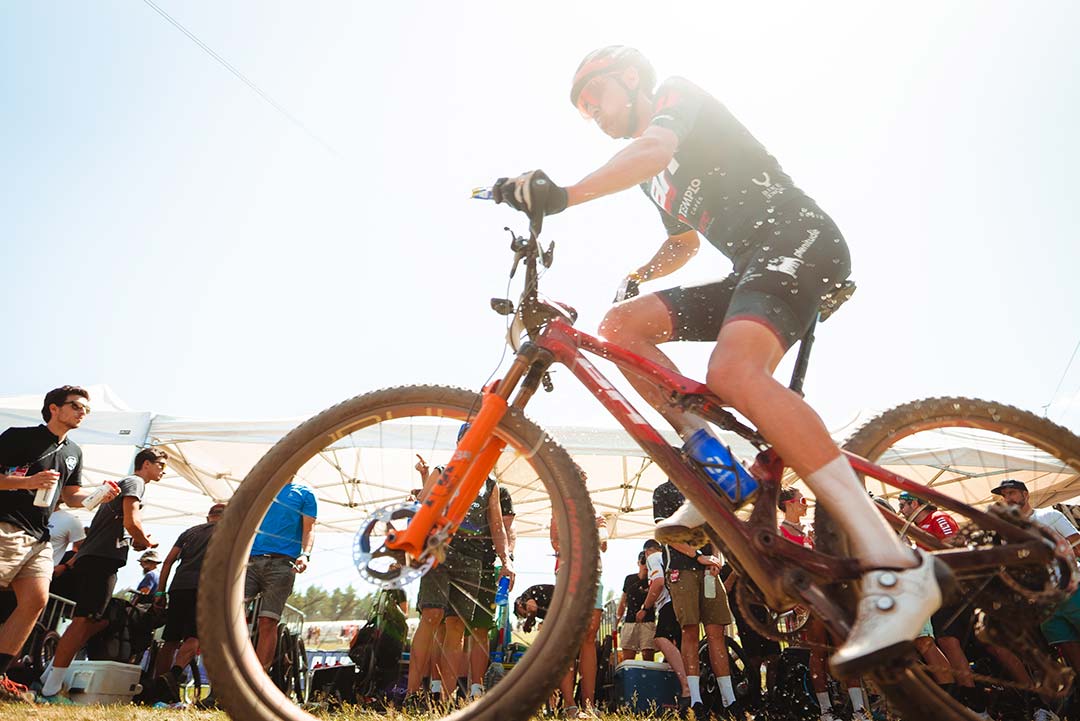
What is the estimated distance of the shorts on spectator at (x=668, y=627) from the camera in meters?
6.45

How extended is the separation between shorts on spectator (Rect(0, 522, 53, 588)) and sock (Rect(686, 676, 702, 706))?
17.9ft

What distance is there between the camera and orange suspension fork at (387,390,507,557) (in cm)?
205

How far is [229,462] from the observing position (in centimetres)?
1130

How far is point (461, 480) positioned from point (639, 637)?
574 centimetres

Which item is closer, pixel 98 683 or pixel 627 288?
pixel 627 288

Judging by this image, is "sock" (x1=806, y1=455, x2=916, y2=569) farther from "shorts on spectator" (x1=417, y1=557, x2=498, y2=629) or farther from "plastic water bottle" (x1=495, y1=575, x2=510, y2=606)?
"plastic water bottle" (x1=495, y1=575, x2=510, y2=606)

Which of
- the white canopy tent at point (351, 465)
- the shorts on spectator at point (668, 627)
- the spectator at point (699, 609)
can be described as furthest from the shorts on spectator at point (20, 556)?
the shorts on spectator at point (668, 627)

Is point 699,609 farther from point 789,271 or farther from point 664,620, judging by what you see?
point 789,271

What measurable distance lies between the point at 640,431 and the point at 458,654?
11.0 feet

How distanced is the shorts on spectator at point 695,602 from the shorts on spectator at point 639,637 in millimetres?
1280

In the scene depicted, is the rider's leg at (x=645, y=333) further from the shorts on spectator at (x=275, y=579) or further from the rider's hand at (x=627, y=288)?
the shorts on spectator at (x=275, y=579)

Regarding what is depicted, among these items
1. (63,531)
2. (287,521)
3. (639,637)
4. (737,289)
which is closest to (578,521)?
(737,289)

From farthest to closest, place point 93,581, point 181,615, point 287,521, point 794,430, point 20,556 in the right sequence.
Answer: point 181,615, point 93,581, point 20,556, point 287,521, point 794,430

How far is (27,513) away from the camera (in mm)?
4934
